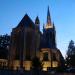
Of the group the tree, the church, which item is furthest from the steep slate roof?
the tree

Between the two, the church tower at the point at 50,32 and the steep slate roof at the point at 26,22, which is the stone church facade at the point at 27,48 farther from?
the church tower at the point at 50,32

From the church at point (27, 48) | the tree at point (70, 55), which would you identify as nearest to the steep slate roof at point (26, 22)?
the church at point (27, 48)

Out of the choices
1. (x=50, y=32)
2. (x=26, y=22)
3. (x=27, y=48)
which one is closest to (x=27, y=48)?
(x=27, y=48)

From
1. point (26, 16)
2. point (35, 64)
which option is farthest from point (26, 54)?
point (26, 16)

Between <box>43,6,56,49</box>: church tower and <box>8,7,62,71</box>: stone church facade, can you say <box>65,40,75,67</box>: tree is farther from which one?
<box>43,6,56,49</box>: church tower

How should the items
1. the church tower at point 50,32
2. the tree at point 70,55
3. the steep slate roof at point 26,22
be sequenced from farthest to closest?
the church tower at point 50,32
the tree at point 70,55
the steep slate roof at point 26,22

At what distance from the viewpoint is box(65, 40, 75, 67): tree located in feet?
220

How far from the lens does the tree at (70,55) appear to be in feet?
220

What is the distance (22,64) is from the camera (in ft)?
198

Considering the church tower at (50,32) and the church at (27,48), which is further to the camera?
the church tower at (50,32)

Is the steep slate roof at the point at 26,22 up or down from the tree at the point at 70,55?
up

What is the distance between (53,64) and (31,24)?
1481 centimetres

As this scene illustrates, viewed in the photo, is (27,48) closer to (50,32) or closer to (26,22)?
(26,22)

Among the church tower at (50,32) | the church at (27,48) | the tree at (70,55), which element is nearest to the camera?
the church at (27,48)
